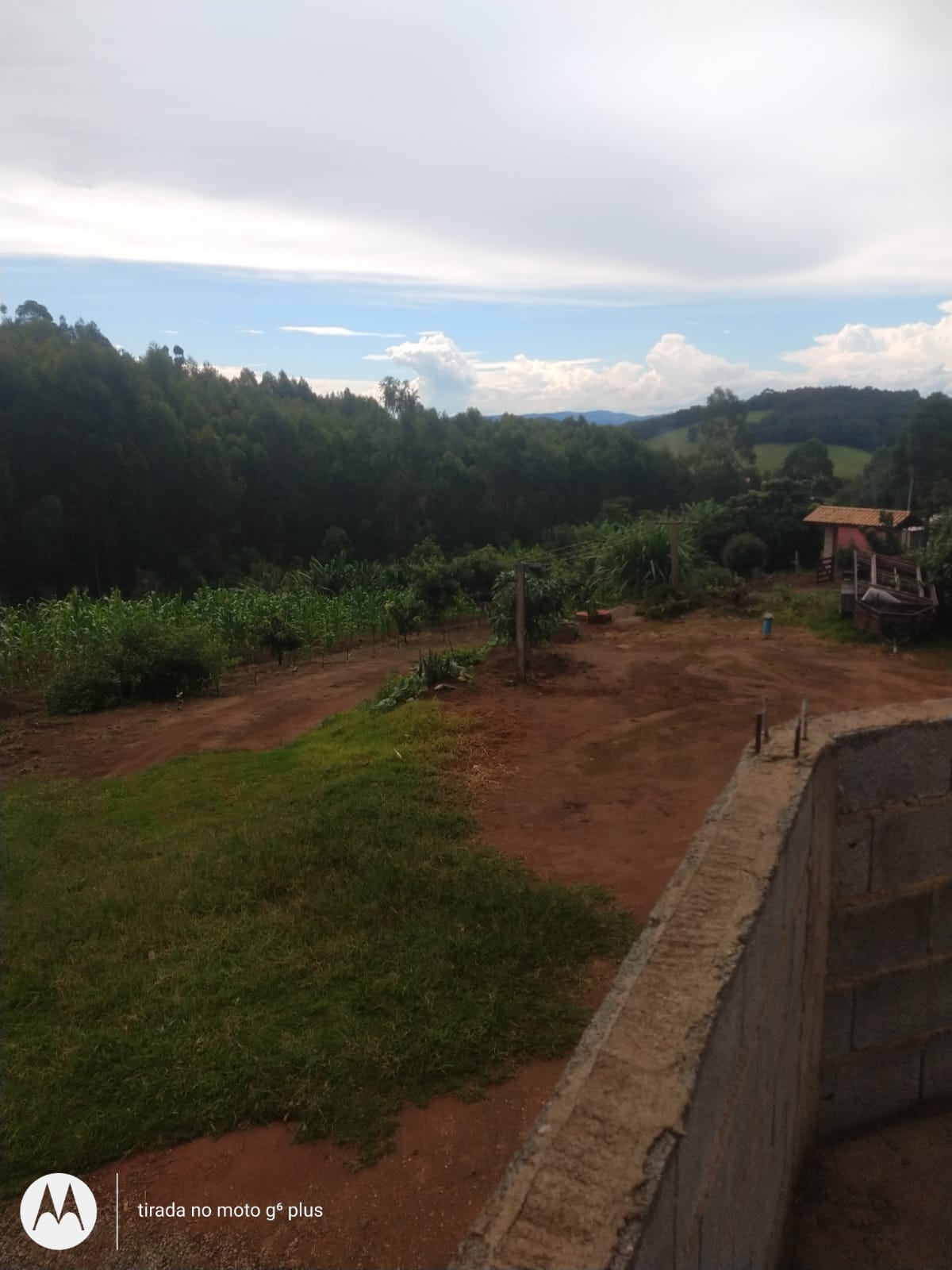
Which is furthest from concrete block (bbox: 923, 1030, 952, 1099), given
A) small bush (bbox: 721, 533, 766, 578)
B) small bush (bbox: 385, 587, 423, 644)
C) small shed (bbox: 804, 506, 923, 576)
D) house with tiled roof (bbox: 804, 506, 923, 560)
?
small bush (bbox: 721, 533, 766, 578)

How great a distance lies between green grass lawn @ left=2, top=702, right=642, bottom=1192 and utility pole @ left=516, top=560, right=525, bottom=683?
11.7 ft

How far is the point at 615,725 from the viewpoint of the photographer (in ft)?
28.4

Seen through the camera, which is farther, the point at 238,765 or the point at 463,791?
the point at 238,765

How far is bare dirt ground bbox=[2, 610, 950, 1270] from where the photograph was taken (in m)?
2.90

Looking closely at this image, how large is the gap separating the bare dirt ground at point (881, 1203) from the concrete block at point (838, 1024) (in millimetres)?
544

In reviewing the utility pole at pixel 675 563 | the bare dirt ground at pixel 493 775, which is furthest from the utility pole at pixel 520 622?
the utility pole at pixel 675 563

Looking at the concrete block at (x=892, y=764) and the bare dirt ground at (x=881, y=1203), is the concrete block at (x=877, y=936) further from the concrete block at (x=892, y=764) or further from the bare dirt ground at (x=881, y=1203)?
the bare dirt ground at (x=881, y=1203)

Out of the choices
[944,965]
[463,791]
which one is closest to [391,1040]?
[944,965]

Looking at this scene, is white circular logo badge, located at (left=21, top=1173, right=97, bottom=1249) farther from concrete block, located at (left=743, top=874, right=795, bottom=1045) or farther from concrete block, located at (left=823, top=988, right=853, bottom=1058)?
concrete block, located at (left=823, top=988, right=853, bottom=1058)

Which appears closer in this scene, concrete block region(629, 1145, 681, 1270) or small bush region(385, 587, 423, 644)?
concrete block region(629, 1145, 681, 1270)

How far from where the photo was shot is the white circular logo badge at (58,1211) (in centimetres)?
299

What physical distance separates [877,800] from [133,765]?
756 centimetres

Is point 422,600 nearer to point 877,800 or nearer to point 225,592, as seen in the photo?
point 225,592

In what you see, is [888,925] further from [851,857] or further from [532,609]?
[532,609]
